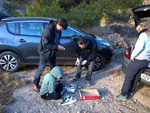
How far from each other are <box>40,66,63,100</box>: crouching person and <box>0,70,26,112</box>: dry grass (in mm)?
760

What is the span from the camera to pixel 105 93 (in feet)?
11.1

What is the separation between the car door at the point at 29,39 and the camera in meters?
3.88

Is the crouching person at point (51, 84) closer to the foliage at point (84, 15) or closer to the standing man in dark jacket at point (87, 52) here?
the standing man in dark jacket at point (87, 52)

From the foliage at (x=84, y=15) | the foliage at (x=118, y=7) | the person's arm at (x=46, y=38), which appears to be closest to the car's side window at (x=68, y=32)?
the person's arm at (x=46, y=38)

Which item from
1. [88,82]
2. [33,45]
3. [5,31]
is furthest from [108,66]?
[5,31]

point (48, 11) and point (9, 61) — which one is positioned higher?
point (48, 11)

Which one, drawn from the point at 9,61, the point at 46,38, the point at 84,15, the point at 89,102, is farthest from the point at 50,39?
the point at 84,15

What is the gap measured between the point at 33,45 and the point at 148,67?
3156 mm

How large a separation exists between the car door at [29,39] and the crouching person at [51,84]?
1.45 meters

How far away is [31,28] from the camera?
4004mm

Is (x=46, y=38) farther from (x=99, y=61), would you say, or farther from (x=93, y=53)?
(x=99, y=61)

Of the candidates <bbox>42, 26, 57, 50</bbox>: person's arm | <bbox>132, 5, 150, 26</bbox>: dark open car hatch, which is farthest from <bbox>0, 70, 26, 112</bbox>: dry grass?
<bbox>132, 5, 150, 26</bbox>: dark open car hatch

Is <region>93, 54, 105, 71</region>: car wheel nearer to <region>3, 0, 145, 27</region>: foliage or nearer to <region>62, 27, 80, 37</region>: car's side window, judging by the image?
<region>62, 27, 80, 37</region>: car's side window

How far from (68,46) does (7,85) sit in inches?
80.6
